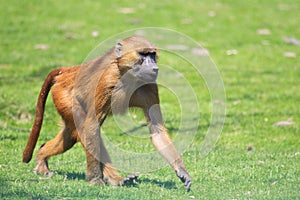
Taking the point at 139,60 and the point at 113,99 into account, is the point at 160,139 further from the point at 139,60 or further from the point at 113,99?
the point at 139,60

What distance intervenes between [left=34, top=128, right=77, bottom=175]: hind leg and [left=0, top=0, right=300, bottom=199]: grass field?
0.56 ft

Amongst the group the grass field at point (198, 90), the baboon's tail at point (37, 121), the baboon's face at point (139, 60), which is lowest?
the grass field at point (198, 90)

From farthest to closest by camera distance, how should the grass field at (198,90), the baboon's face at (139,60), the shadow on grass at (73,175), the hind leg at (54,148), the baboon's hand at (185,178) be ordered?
the hind leg at (54,148) → the shadow on grass at (73,175) → the grass field at (198,90) → the baboon's face at (139,60) → the baboon's hand at (185,178)

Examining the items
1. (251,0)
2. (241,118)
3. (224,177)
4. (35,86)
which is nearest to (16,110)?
(35,86)

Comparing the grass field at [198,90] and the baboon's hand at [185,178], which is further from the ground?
the baboon's hand at [185,178]

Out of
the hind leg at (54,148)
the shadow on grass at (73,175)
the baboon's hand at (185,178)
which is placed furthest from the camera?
the hind leg at (54,148)

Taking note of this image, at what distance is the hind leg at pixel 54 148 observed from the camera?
25.1ft

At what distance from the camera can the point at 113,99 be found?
7.16 meters

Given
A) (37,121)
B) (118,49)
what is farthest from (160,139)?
(37,121)

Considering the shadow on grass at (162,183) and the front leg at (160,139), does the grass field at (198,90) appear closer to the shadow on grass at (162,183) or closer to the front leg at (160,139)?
the shadow on grass at (162,183)

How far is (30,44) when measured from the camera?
1534 centimetres

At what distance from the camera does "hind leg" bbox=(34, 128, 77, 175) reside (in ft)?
25.1

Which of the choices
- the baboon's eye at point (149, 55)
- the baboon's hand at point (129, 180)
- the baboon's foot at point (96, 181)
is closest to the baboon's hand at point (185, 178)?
the baboon's hand at point (129, 180)

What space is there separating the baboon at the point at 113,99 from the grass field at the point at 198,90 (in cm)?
32
